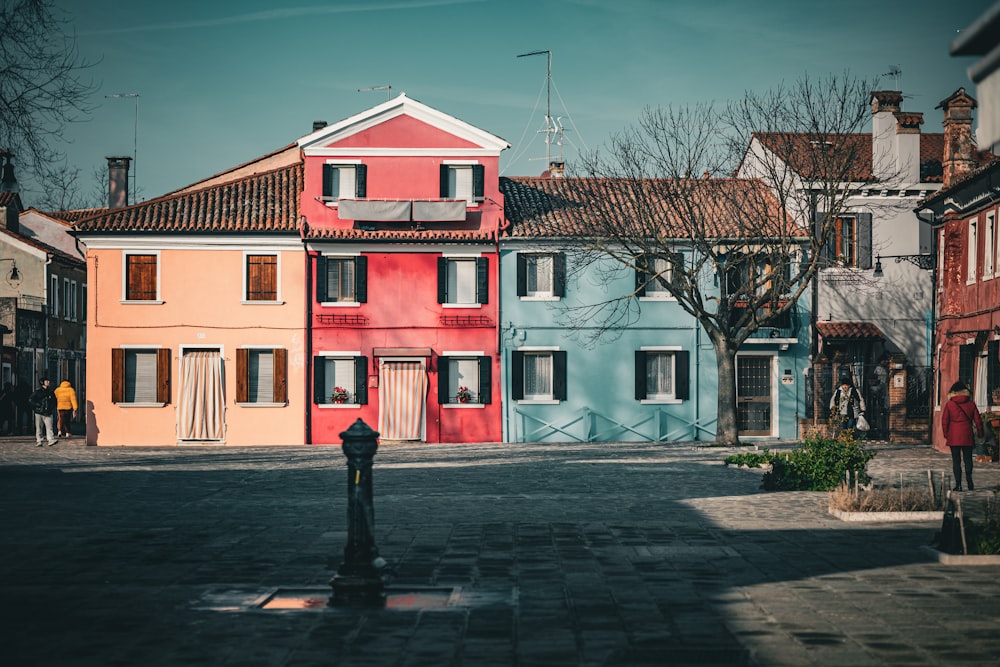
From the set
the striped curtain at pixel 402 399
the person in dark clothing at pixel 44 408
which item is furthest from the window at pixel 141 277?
the striped curtain at pixel 402 399

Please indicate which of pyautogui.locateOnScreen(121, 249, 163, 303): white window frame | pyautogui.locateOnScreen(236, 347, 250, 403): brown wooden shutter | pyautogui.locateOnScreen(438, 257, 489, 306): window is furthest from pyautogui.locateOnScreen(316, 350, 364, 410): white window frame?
pyautogui.locateOnScreen(121, 249, 163, 303): white window frame

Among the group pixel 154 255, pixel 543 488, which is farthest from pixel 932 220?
pixel 154 255

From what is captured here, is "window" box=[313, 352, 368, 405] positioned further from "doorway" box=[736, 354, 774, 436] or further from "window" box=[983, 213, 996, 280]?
"window" box=[983, 213, 996, 280]

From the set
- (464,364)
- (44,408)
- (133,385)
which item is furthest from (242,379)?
(464,364)

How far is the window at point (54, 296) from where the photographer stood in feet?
149

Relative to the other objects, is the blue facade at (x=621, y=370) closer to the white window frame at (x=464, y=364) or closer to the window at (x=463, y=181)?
the white window frame at (x=464, y=364)

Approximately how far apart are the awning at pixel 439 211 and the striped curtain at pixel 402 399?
4273 mm

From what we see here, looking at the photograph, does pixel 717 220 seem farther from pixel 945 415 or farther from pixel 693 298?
pixel 945 415

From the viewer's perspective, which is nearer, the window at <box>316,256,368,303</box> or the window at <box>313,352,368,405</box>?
the window at <box>313,352,368,405</box>

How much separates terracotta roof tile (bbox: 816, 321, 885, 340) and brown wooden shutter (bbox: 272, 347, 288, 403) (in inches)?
619

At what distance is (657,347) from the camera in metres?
35.8

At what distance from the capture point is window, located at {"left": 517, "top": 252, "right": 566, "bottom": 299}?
35.8m

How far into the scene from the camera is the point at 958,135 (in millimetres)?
31547

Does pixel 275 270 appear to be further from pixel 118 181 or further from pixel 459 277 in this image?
pixel 118 181
